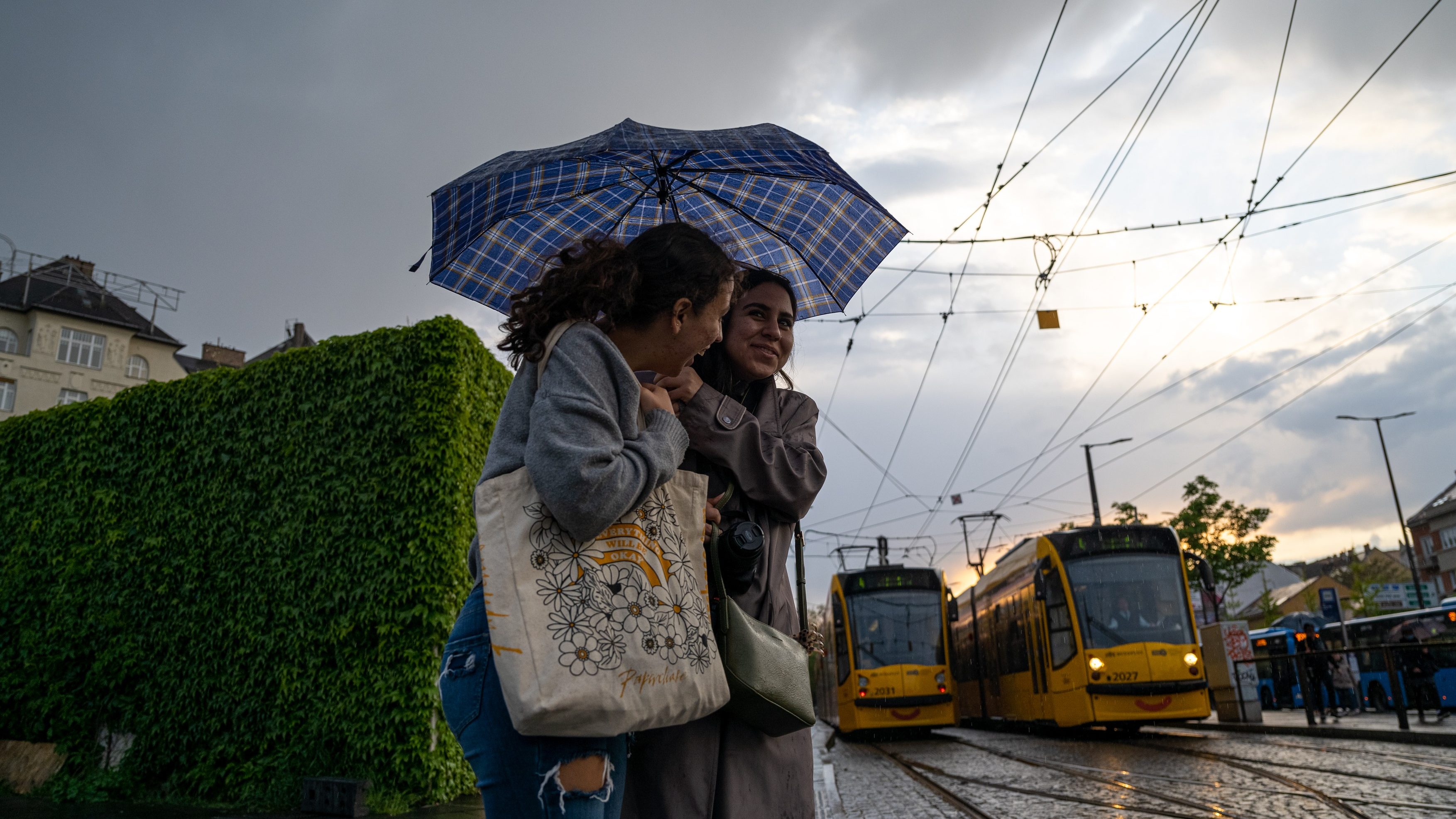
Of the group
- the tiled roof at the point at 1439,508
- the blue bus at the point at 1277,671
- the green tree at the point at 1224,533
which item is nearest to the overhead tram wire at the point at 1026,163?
the blue bus at the point at 1277,671

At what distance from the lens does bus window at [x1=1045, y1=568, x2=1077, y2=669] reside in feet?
45.2

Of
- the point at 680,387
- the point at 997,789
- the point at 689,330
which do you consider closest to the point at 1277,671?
the point at 997,789

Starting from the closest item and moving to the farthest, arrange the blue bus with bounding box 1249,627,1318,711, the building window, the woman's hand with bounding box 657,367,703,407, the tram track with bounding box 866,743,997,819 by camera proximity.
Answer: the woman's hand with bounding box 657,367,703,407, the tram track with bounding box 866,743,997,819, the blue bus with bounding box 1249,627,1318,711, the building window

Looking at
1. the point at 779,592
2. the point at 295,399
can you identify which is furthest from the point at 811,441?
the point at 295,399

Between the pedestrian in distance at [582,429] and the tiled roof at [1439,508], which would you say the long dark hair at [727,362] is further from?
the tiled roof at [1439,508]

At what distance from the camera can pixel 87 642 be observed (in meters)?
8.93

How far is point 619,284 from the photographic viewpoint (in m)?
1.74

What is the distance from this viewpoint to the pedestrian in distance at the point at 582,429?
4.91 ft

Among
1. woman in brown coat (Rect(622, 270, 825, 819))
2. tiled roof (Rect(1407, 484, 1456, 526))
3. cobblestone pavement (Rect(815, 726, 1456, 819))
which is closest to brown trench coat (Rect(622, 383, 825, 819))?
woman in brown coat (Rect(622, 270, 825, 819))

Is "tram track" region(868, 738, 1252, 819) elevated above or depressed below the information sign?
below

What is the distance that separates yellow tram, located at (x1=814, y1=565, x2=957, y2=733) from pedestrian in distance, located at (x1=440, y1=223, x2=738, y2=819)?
15.4m

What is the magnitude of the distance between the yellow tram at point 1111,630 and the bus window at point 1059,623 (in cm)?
2

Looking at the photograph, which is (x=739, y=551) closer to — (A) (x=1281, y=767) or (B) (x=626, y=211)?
(B) (x=626, y=211)

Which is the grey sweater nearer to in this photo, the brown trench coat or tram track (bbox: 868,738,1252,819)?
the brown trench coat
